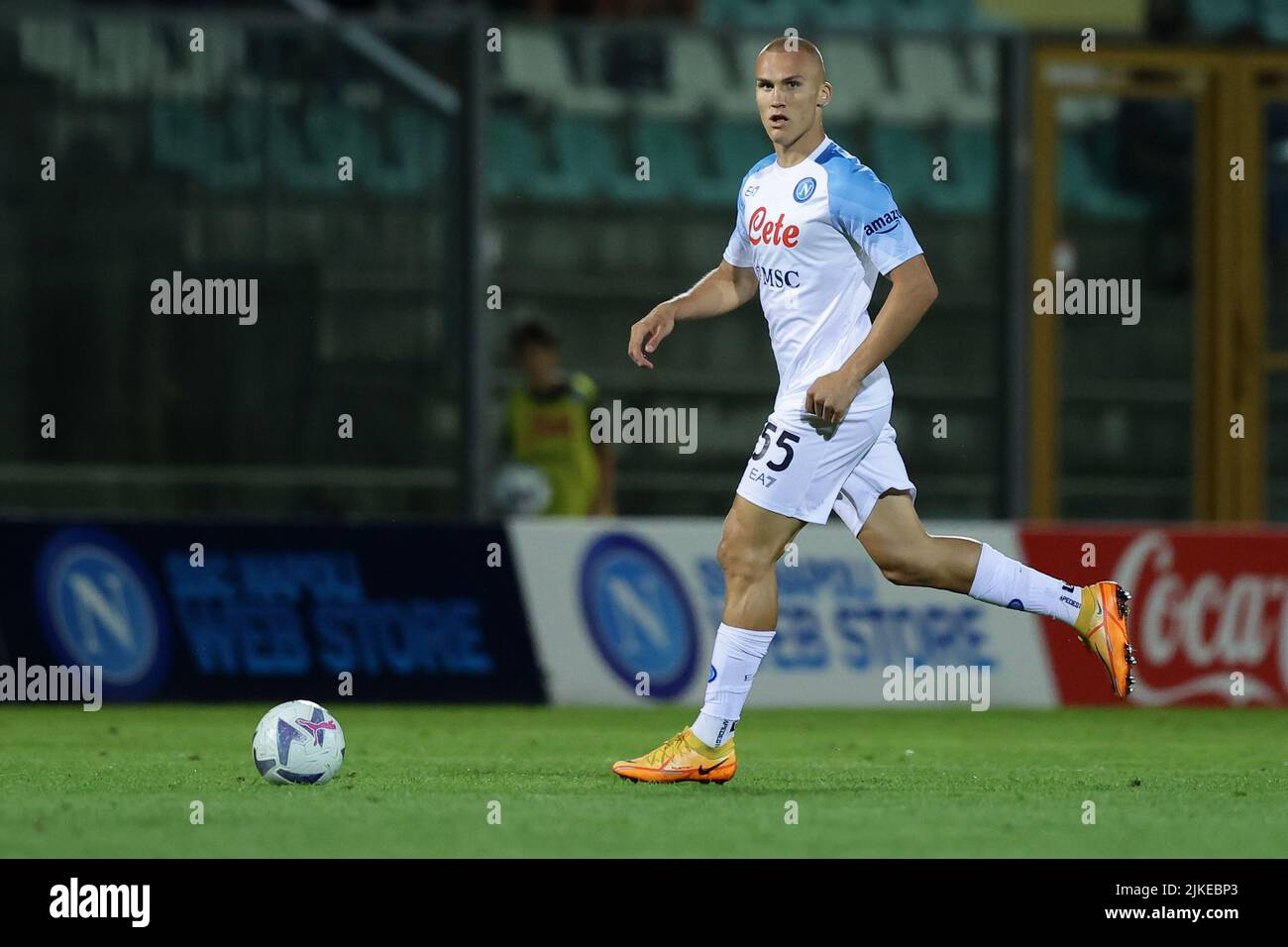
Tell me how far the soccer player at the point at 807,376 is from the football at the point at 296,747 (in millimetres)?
881

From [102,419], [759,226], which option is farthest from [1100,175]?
[759,226]

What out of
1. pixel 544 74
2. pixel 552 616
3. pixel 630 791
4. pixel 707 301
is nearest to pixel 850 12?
pixel 544 74

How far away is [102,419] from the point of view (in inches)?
488

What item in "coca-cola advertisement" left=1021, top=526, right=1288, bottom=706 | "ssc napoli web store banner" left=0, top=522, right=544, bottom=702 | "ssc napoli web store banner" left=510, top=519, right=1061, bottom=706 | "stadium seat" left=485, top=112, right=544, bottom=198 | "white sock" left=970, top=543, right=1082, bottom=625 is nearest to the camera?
"white sock" left=970, top=543, right=1082, bottom=625

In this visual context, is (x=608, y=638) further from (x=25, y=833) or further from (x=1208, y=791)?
(x=25, y=833)

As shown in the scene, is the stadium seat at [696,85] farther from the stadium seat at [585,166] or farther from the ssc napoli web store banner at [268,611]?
the ssc napoli web store banner at [268,611]

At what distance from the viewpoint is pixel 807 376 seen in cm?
715

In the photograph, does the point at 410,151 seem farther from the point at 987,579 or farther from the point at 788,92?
the point at 987,579

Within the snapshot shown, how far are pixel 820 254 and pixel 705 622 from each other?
448 centimetres

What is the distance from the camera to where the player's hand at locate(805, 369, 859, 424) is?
6918 millimetres

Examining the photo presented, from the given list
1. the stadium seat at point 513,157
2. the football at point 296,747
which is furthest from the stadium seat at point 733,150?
the football at point 296,747

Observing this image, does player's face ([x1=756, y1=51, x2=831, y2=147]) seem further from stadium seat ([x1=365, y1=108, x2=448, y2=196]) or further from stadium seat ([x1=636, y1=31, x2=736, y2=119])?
stadium seat ([x1=636, y1=31, x2=736, y2=119])

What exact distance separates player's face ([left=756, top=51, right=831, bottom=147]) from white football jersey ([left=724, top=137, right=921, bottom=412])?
11 centimetres
